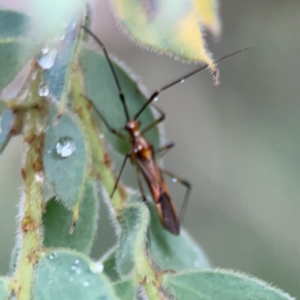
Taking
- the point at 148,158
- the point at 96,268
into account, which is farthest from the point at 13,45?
the point at 148,158

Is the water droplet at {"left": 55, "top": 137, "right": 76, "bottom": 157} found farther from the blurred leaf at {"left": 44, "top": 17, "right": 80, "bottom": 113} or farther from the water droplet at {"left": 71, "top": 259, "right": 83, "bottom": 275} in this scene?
the water droplet at {"left": 71, "top": 259, "right": 83, "bottom": 275}

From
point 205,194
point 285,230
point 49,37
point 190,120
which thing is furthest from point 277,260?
point 49,37

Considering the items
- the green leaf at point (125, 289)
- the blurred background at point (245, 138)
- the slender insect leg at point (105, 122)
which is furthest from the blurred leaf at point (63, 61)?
the blurred background at point (245, 138)

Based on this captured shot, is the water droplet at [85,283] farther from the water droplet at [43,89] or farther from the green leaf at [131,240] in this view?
the water droplet at [43,89]

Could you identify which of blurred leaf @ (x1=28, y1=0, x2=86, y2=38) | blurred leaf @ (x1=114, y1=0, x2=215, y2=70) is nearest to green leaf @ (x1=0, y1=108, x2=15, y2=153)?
blurred leaf @ (x1=28, y1=0, x2=86, y2=38)

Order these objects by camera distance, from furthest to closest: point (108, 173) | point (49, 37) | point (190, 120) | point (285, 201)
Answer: point (190, 120) → point (285, 201) → point (108, 173) → point (49, 37)

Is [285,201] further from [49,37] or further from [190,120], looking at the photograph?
[49,37]

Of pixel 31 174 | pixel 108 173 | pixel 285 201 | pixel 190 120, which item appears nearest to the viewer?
pixel 31 174
